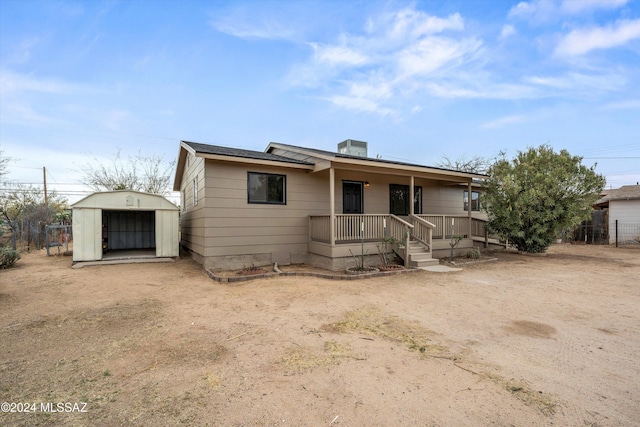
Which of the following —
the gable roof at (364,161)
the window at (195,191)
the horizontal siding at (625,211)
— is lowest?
the horizontal siding at (625,211)

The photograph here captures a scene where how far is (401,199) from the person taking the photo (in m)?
12.4

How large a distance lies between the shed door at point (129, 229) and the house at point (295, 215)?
14.2 ft

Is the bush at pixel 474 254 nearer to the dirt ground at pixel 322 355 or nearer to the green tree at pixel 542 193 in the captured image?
the green tree at pixel 542 193

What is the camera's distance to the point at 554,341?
358 cm

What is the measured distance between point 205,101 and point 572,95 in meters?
18.9

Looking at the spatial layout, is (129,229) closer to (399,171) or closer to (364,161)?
(364,161)

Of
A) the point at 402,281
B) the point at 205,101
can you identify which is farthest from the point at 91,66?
the point at 402,281

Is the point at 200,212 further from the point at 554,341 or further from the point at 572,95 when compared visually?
the point at 572,95

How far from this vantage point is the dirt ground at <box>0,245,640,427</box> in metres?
2.20

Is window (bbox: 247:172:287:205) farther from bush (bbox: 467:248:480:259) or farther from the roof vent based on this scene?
bush (bbox: 467:248:480:259)

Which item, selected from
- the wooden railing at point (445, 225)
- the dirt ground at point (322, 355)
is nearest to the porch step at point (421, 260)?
the wooden railing at point (445, 225)

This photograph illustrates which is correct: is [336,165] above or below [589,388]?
above

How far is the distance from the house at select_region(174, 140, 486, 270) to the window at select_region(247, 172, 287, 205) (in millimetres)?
32

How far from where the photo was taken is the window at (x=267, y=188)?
9.02 meters
